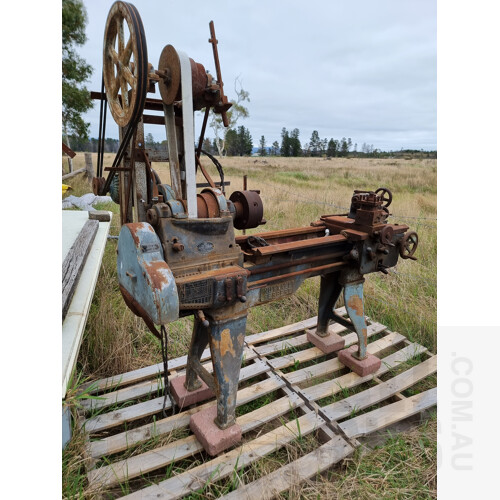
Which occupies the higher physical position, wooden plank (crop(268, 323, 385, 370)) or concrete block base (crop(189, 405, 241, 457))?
wooden plank (crop(268, 323, 385, 370))

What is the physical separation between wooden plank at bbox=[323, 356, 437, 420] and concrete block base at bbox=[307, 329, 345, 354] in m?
0.50

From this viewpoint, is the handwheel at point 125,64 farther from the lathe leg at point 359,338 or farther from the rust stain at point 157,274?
the lathe leg at point 359,338

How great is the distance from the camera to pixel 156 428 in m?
2.10

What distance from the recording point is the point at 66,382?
1.67 metres

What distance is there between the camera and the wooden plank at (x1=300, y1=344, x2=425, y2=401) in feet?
8.01

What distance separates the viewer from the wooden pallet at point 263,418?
1820 mm

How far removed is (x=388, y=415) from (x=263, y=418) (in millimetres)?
876

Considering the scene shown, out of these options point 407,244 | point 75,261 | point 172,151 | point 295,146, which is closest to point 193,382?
point 75,261

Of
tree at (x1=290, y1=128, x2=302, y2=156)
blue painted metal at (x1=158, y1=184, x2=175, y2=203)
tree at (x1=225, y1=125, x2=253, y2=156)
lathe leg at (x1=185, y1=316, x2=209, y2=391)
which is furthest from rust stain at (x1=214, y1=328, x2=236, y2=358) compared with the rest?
tree at (x1=290, y1=128, x2=302, y2=156)

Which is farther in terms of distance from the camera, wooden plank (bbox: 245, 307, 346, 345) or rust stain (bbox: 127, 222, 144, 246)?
wooden plank (bbox: 245, 307, 346, 345)

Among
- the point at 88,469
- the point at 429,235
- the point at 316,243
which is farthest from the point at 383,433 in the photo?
the point at 429,235

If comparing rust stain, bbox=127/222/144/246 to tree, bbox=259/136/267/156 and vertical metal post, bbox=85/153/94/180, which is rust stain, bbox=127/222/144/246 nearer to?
vertical metal post, bbox=85/153/94/180

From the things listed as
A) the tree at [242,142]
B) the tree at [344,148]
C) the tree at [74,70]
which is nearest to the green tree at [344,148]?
the tree at [344,148]

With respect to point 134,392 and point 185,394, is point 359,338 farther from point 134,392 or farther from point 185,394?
point 134,392
